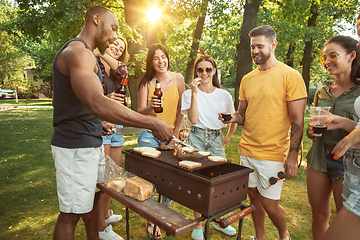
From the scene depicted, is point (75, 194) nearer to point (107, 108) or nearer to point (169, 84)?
point (107, 108)

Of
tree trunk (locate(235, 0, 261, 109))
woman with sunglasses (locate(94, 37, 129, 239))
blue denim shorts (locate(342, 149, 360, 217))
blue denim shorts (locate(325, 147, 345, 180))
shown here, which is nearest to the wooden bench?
blue denim shorts (locate(342, 149, 360, 217))

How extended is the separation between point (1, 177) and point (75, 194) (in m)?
4.82

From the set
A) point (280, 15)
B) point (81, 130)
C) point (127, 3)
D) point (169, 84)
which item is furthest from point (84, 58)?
point (280, 15)

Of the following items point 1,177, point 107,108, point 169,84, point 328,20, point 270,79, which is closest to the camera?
point 107,108

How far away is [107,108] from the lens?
70.4 inches

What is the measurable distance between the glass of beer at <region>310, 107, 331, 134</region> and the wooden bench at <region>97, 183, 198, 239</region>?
1.61 m

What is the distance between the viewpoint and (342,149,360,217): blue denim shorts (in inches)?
65.3

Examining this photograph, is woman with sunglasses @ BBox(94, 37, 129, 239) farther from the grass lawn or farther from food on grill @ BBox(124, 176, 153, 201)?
food on grill @ BBox(124, 176, 153, 201)

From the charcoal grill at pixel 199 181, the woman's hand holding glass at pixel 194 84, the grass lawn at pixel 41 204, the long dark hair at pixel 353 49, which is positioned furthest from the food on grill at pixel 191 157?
the long dark hair at pixel 353 49

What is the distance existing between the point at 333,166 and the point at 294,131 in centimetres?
54

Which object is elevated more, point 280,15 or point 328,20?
point 328,20

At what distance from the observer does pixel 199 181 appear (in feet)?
6.00

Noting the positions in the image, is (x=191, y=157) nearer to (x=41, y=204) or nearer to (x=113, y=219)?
(x=113, y=219)

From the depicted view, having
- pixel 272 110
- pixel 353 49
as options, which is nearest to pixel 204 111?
pixel 272 110
